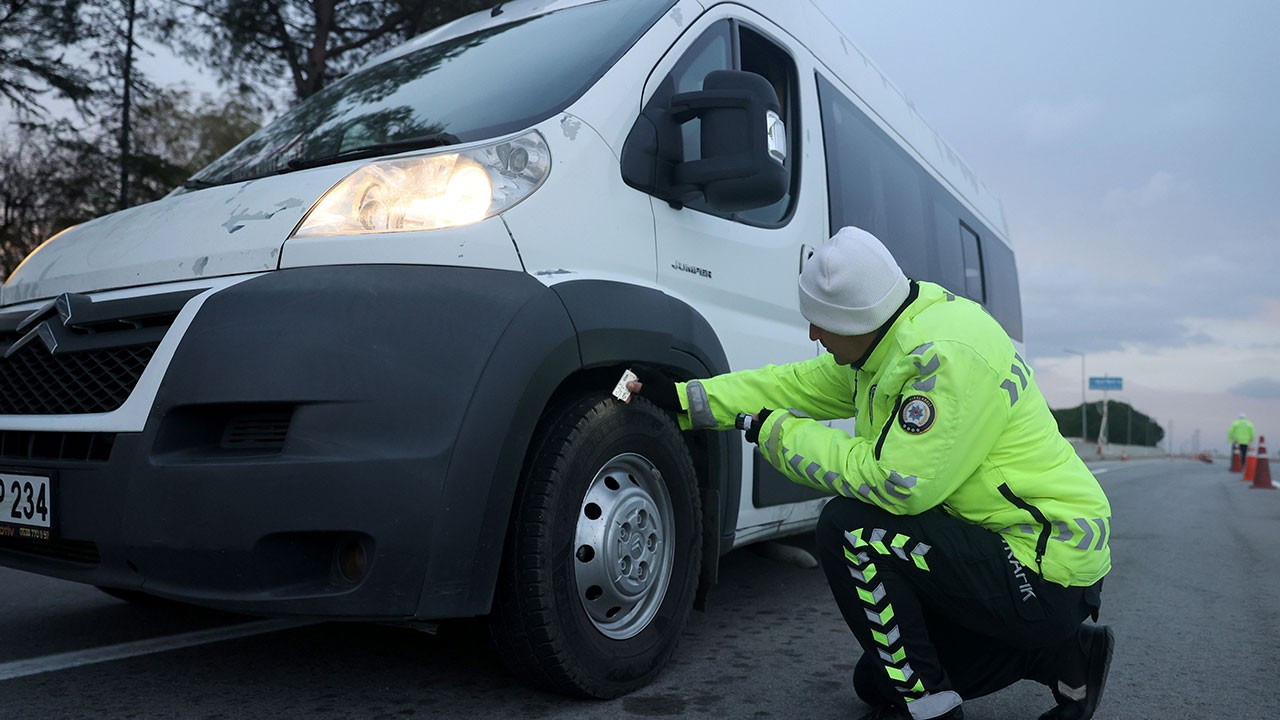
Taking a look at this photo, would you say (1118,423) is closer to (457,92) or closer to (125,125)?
(125,125)

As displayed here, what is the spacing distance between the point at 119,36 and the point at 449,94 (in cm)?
1146

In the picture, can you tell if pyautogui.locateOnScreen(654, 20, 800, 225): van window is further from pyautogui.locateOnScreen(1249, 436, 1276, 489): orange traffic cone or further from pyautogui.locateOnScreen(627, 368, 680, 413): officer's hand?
pyautogui.locateOnScreen(1249, 436, 1276, 489): orange traffic cone

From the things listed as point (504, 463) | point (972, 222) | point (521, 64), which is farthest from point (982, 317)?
point (972, 222)

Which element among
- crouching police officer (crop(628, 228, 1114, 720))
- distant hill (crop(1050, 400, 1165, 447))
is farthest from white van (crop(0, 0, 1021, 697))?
distant hill (crop(1050, 400, 1165, 447))

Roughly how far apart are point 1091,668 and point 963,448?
663 millimetres

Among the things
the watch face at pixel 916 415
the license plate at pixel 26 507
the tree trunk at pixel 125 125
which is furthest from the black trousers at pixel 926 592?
the tree trunk at pixel 125 125

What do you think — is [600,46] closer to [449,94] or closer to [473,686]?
[449,94]

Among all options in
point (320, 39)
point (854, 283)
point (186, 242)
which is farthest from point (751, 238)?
point (320, 39)

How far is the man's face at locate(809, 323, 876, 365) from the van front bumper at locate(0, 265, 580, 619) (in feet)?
2.55

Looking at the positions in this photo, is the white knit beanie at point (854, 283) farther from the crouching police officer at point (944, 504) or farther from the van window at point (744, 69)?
the van window at point (744, 69)

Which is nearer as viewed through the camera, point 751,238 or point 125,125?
point 751,238

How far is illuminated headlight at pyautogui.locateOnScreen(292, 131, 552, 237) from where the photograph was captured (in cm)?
235

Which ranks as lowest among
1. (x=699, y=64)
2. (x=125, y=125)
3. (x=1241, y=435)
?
(x=1241, y=435)

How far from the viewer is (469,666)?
2.86 meters
